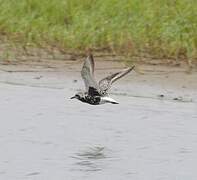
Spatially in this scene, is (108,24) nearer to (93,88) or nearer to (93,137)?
(93,88)

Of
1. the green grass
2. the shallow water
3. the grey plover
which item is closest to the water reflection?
the shallow water

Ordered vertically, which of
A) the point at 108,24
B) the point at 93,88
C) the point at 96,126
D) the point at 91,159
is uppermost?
the point at 108,24

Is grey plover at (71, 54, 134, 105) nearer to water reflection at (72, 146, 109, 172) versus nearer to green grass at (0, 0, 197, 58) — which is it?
water reflection at (72, 146, 109, 172)

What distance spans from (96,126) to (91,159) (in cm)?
80

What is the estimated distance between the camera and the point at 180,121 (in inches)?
307

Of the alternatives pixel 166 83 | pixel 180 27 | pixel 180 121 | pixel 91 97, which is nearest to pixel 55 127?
pixel 91 97

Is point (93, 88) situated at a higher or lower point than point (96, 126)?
higher

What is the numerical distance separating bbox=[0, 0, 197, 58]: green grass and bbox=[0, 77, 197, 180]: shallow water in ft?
2.04

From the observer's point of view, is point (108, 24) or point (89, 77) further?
point (108, 24)

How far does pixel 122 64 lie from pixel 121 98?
25.4 inches

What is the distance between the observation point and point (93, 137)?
7.46 m

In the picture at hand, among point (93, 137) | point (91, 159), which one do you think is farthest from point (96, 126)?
point (91, 159)

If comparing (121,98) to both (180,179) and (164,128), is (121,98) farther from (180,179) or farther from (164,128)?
(180,179)

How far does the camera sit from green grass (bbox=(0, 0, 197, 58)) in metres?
9.38
